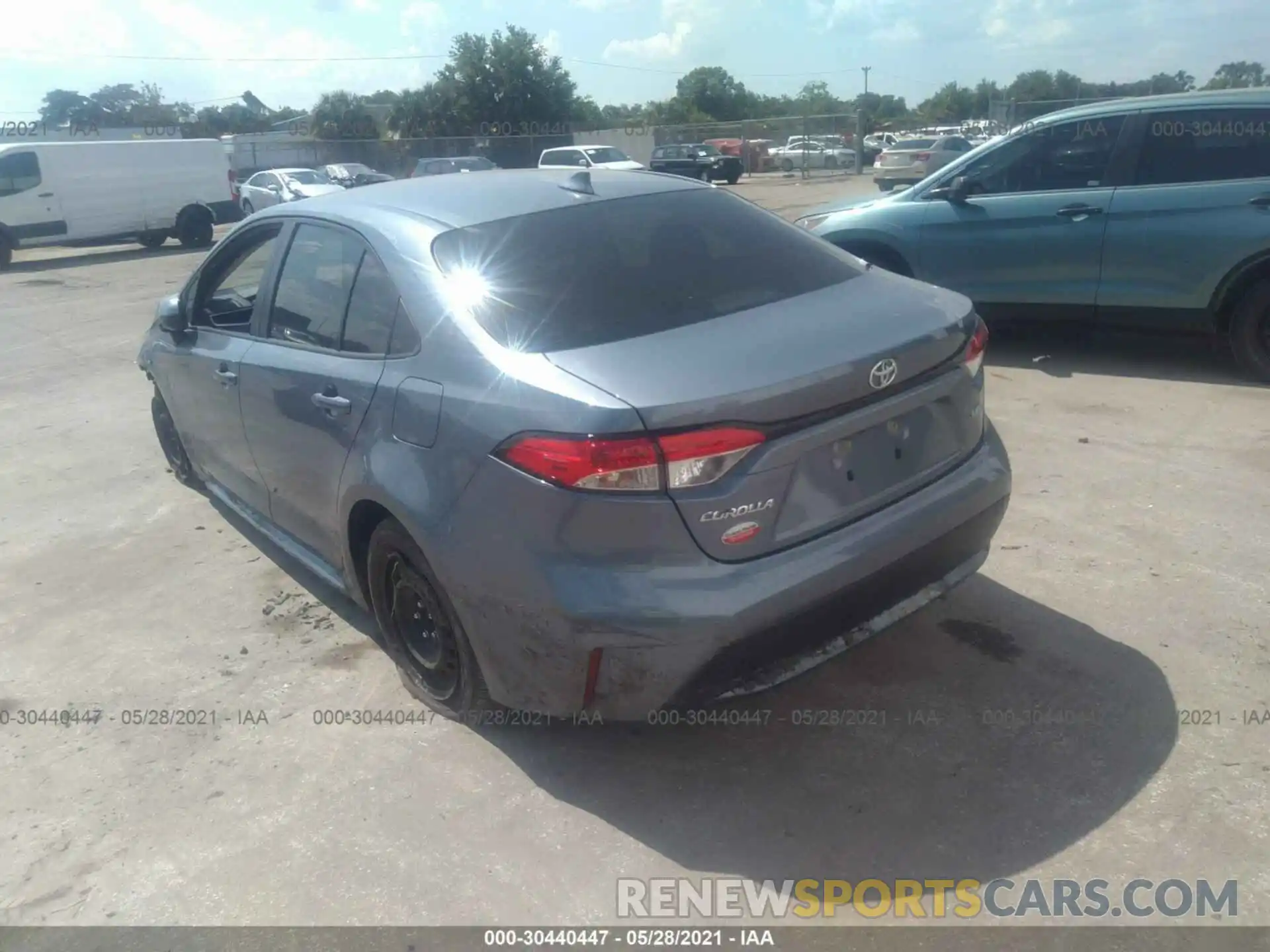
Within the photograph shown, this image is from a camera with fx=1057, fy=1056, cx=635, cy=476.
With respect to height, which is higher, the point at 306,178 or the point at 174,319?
the point at 174,319

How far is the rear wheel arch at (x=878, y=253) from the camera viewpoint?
7.62 meters

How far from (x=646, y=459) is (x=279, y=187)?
26211 millimetres

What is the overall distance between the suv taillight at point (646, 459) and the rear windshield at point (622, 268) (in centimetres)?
42

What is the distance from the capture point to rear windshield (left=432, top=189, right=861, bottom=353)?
3.12 m

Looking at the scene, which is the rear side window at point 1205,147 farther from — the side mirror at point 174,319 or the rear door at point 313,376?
the side mirror at point 174,319

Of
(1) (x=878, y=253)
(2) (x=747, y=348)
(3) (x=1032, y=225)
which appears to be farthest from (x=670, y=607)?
(1) (x=878, y=253)

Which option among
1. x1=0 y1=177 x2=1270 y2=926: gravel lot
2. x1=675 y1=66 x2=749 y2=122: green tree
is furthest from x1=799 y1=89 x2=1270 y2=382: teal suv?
x1=675 y1=66 x2=749 y2=122: green tree

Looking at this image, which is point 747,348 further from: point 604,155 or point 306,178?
point 604,155

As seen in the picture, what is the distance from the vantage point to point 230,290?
504 centimetres

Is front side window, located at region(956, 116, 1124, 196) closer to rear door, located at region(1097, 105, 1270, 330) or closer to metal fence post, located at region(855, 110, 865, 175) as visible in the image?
rear door, located at region(1097, 105, 1270, 330)

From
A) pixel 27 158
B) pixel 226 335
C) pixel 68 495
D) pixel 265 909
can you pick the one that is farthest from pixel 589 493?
pixel 27 158

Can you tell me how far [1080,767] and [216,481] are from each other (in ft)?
12.8

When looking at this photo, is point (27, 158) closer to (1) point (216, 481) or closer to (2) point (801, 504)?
(1) point (216, 481)

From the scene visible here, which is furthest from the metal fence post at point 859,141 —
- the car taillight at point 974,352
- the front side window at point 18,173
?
the car taillight at point 974,352
